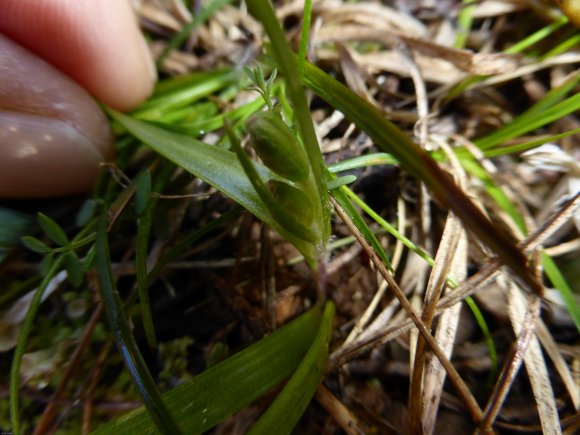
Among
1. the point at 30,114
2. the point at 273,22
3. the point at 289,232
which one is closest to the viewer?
the point at 273,22

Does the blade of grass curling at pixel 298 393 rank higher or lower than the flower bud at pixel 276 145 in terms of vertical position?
lower

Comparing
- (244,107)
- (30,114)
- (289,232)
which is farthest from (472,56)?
(30,114)

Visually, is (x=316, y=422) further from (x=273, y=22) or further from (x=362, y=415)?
(x=273, y=22)

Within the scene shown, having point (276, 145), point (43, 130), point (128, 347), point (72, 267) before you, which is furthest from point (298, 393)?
point (43, 130)

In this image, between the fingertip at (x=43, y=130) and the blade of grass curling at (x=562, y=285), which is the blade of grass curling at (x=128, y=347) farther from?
the blade of grass curling at (x=562, y=285)

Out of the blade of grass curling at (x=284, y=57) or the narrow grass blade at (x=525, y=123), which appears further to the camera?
the narrow grass blade at (x=525, y=123)

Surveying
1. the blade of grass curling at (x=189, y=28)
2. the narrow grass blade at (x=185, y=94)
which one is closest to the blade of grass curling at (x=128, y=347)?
the narrow grass blade at (x=185, y=94)
